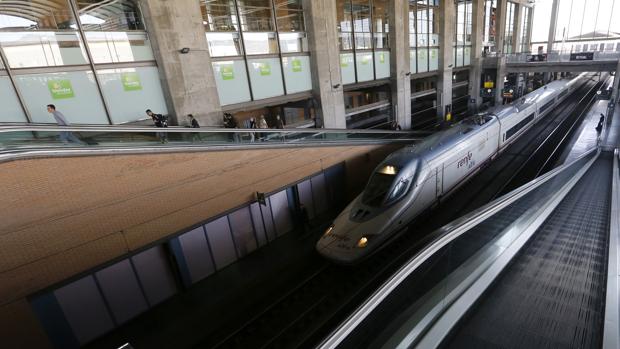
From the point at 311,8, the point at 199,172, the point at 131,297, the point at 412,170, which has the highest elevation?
the point at 311,8

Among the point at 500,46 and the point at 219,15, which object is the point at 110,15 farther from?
the point at 500,46

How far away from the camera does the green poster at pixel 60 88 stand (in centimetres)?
819

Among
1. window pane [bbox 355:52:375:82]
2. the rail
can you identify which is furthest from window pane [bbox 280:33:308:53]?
the rail

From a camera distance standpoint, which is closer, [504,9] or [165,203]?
[165,203]

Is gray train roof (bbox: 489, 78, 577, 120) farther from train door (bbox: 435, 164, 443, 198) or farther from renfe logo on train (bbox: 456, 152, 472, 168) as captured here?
train door (bbox: 435, 164, 443, 198)

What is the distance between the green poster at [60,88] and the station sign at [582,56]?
108 ft

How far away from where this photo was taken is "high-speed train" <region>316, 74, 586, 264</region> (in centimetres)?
891

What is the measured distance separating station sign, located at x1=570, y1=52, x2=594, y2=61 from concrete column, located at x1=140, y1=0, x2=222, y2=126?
28.8m

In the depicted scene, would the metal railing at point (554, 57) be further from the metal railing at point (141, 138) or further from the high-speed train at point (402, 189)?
the metal railing at point (141, 138)

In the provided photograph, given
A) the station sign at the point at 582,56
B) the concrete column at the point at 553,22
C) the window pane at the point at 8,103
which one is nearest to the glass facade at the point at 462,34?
the station sign at the point at 582,56

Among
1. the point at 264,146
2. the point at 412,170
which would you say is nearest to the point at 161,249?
the point at 264,146

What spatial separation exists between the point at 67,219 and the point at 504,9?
39871mm

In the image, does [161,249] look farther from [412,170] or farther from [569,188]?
[569,188]

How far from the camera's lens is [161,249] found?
881cm
